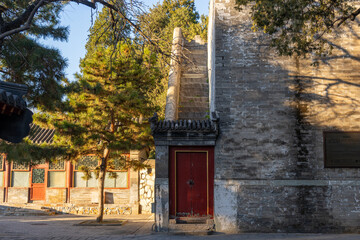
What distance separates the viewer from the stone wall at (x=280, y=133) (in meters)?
11.6

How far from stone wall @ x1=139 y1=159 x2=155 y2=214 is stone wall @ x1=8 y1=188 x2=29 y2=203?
5962 mm

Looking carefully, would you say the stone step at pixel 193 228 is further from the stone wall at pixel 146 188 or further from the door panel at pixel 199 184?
the stone wall at pixel 146 188

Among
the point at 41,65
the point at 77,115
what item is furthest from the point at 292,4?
the point at 77,115

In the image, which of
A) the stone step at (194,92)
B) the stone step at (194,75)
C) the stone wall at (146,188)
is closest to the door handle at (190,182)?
the stone step at (194,92)

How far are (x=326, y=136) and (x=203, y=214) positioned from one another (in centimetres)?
422

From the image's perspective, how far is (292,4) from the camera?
9.09 meters

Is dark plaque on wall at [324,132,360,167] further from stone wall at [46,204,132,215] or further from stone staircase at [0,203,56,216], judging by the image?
stone staircase at [0,203,56,216]

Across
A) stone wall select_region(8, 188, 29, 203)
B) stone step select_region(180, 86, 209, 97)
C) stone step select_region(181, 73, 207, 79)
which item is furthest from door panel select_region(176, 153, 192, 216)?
stone wall select_region(8, 188, 29, 203)

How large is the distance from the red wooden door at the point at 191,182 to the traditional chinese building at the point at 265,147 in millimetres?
29

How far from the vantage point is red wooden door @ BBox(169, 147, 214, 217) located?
12.1m

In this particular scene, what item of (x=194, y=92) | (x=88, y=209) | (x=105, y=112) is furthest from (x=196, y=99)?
(x=88, y=209)

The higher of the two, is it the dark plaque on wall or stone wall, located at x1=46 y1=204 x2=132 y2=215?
the dark plaque on wall

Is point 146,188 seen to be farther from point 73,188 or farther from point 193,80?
point 193,80

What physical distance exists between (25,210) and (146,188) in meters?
5.94
